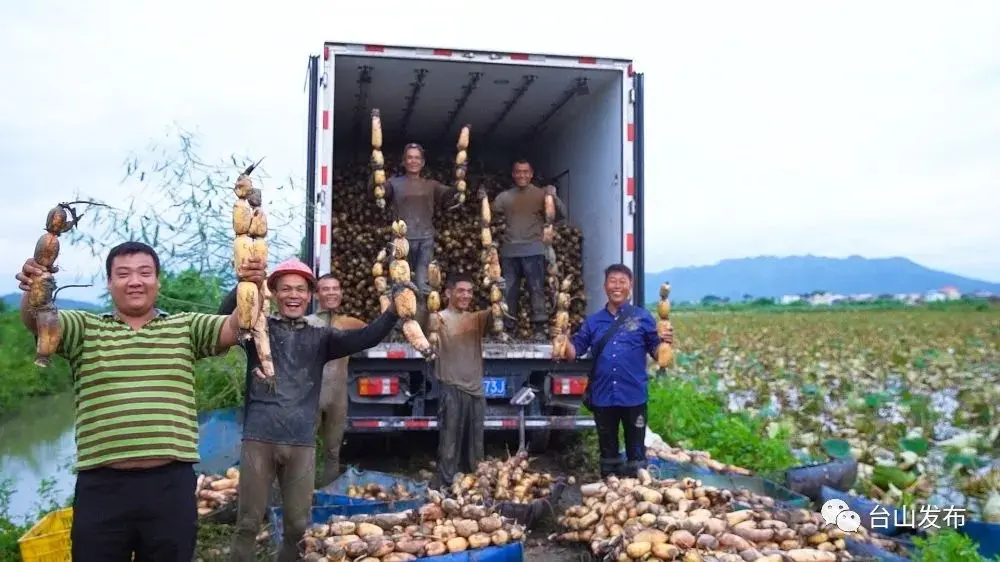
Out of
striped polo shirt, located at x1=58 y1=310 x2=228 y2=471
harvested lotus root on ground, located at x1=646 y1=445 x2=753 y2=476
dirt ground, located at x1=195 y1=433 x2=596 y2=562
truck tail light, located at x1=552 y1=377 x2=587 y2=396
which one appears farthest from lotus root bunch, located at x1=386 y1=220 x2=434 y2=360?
harvested lotus root on ground, located at x1=646 y1=445 x2=753 y2=476

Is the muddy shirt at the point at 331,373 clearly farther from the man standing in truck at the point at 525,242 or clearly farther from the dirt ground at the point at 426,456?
the man standing in truck at the point at 525,242

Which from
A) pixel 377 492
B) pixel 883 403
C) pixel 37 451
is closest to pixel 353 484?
pixel 377 492

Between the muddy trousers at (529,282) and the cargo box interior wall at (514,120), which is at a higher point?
the cargo box interior wall at (514,120)

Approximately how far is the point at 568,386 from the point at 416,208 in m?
2.34

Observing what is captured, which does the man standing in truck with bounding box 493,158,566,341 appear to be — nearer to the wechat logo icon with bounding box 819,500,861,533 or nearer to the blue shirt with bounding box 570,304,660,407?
the blue shirt with bounding box 570,304,660,407

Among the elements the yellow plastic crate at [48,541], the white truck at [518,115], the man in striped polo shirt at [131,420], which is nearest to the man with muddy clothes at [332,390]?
the white truck at [518,115]

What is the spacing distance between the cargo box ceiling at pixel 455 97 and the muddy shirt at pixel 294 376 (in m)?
3.19

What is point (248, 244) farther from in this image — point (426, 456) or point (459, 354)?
point (426, 456)

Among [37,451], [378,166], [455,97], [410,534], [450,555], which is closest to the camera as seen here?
[450,555]

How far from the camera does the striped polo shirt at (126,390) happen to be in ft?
9.26

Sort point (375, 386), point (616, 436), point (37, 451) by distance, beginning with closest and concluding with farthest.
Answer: point (616, 436)
point (375, 386)
point (37, 451)

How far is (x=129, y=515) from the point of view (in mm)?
2824

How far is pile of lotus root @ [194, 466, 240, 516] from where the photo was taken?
558 cm

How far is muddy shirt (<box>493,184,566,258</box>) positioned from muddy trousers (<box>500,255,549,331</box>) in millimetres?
78
